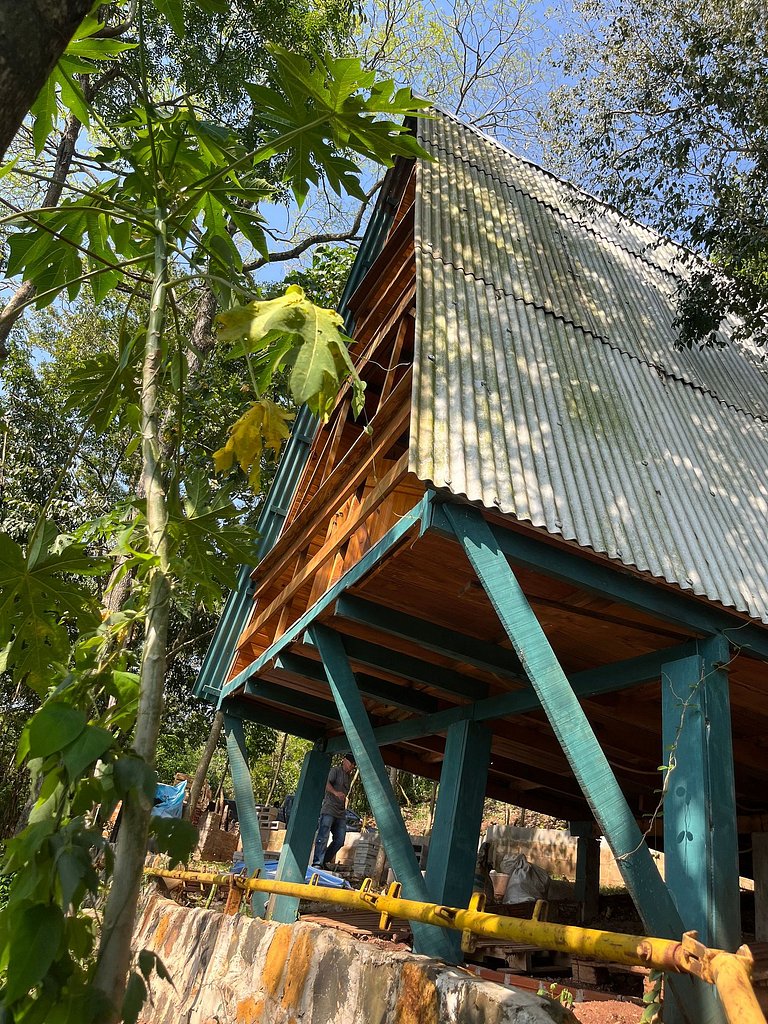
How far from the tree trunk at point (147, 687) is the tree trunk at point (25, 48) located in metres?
0.67

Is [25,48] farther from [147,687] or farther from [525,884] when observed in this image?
[525,884]

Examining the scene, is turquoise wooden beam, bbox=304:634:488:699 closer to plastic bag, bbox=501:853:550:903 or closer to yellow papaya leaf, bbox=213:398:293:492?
yellow papaya leaf, bbox=213:398:293:492

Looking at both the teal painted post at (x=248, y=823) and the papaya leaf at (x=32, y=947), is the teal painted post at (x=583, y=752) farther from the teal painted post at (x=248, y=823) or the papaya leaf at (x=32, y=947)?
the teal painted post at (x=248, y=823)

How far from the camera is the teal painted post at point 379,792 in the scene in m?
4.76

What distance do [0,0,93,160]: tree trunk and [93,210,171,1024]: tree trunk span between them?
0.67 metres

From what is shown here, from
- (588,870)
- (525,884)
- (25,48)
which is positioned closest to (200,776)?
(525,884)

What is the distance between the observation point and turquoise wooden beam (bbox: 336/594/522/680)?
217 inches

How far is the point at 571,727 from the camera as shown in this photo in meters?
3.84

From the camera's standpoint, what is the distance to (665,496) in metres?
5.29

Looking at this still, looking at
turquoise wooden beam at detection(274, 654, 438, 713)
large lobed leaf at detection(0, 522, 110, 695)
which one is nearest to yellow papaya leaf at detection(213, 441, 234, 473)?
large lobed leaf at detection(0, 522, 110, 695)

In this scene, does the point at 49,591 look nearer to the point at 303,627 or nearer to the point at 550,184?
the point at 303,627

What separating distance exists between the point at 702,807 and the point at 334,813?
34.6ft

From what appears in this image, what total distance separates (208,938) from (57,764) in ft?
15.9

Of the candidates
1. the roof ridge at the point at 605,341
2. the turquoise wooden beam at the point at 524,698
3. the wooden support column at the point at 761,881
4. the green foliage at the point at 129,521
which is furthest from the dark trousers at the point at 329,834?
the green foliage at the point at 129,521
